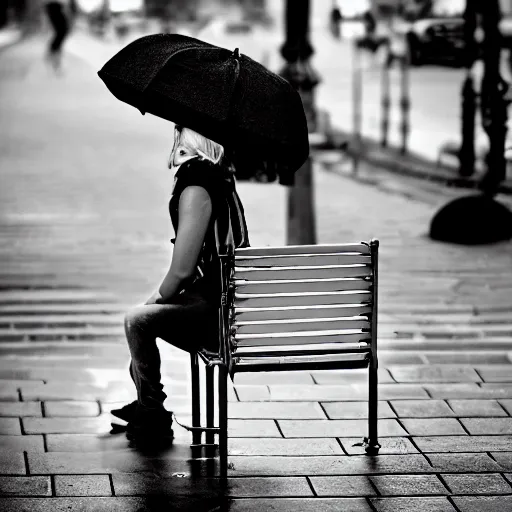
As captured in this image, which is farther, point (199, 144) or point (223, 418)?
point (199, 144)

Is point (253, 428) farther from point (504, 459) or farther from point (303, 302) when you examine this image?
point (504, 459)

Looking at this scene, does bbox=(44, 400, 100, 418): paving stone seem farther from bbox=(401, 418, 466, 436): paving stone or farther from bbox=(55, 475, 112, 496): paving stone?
bbox=(401, 418, 466, 436): paving stone

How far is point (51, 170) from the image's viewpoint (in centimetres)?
1472

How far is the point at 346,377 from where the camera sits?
245 inches

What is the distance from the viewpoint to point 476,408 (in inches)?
222

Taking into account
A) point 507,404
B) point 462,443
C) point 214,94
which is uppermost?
point 214,94

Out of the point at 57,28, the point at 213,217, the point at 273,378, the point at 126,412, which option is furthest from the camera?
the point at 57,28

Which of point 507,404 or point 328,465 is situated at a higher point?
point 328,465

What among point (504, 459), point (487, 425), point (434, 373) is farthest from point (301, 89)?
point (504, 459)

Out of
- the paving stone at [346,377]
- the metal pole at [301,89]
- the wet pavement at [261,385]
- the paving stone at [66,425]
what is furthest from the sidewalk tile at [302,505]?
the metal pole at [301,89]

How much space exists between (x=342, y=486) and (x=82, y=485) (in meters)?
1.01

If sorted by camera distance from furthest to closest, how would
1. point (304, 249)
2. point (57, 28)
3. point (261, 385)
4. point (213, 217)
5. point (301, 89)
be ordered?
1. point (57, 28)
2. point (301, 89)
3. point (261, 385)
4. point (213, 217)
5. point (304, 249)

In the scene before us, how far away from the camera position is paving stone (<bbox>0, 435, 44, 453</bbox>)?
499cm

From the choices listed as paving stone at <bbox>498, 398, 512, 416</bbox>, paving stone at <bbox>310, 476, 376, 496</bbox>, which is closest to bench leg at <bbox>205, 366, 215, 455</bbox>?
paving stone at <bbox>310, 476, 376, 496</bbox>
